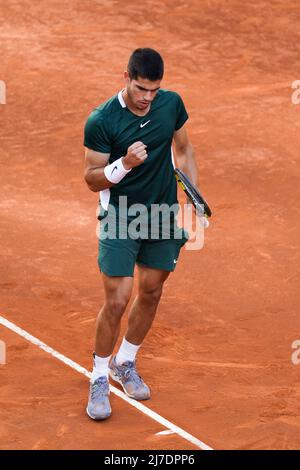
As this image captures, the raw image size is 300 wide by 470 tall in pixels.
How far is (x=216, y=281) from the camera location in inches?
432

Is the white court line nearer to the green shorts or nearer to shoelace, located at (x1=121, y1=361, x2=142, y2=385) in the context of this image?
shoelace, located at (x1=121, y1=361, x2=142, y2=385)

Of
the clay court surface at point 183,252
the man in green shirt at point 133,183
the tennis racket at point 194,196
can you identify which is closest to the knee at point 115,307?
the man in green shirt at point 133,183

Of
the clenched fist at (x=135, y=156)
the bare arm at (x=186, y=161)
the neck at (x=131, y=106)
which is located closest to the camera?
the clenched fist at (x=135, y=156)

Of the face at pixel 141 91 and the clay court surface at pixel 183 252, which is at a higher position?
the face at pixel 141 91

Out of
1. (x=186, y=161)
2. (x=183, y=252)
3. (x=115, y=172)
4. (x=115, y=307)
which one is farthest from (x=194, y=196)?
(x=183, y=252)

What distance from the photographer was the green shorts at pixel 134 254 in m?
8.08

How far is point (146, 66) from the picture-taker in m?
7.71

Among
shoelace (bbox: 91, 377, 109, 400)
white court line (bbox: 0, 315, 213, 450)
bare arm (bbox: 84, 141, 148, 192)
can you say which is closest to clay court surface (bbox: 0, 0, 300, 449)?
white court line (bbox: 0, 315, 213, 450)

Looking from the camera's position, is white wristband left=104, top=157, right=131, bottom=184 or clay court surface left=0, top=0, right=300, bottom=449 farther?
clay court surface left=0, top=0, right=300, bottom=449

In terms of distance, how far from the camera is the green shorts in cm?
808

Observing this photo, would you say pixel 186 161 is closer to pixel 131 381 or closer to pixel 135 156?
pixel 135 156

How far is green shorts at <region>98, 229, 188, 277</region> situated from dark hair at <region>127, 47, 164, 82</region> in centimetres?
125

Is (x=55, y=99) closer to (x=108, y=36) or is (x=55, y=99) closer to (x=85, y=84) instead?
(x=85, y=84)

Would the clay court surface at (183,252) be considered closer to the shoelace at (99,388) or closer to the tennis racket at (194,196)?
the shoelace at (99,388)
